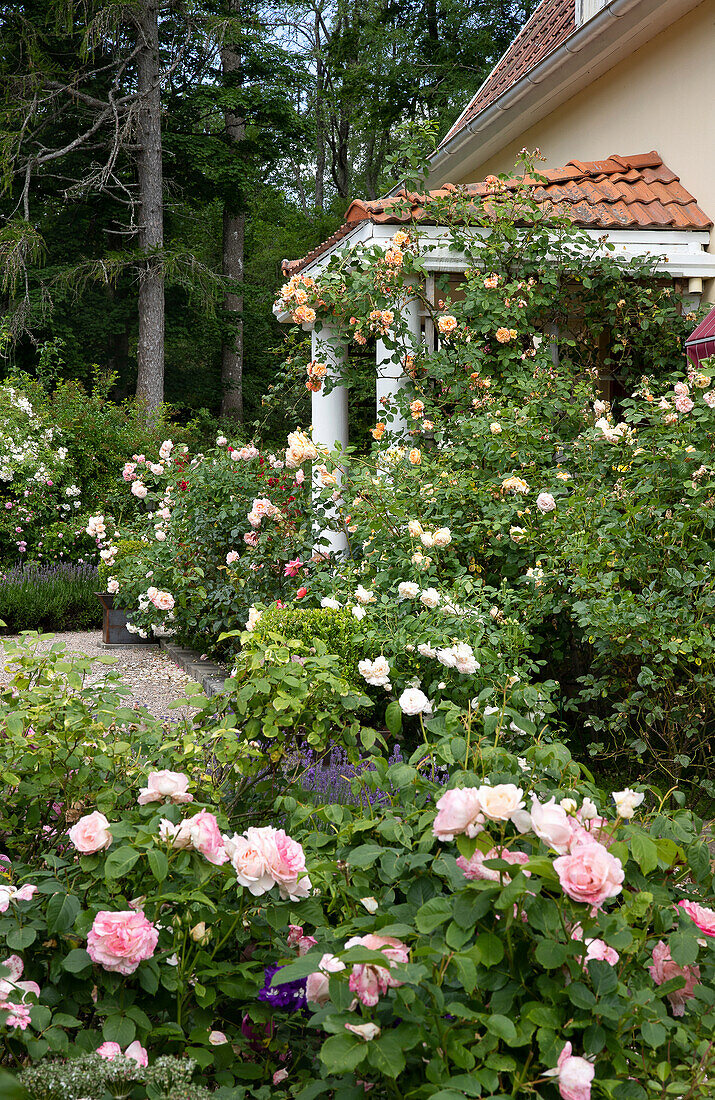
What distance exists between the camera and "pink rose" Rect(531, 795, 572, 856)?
53.9 inches

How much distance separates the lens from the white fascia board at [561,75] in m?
6.07

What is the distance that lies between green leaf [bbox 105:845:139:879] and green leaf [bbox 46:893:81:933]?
0.10 metres

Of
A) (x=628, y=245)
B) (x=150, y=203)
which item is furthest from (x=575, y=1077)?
(x=150, y=203)

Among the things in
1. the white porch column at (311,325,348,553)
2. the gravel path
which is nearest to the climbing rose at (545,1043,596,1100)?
the gravel path

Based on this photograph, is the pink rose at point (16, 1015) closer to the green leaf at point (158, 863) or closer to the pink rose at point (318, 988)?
the green leaf at point (158, 863)

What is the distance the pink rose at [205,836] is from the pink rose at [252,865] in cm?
5

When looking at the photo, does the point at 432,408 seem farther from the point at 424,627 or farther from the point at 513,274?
the point at 424,627

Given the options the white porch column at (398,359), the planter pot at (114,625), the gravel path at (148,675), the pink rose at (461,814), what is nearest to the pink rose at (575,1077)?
the pink rose at (461,814)

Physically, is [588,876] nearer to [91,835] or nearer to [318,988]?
[318,988]

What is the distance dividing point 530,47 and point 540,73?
9.76 feet

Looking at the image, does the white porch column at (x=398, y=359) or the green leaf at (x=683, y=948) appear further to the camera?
the white porch column at (x=398, y=359)

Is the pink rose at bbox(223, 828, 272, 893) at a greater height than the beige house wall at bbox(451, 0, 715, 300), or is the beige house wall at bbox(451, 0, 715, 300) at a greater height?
the beige house wall at bbox(451, 0, 715, 300)

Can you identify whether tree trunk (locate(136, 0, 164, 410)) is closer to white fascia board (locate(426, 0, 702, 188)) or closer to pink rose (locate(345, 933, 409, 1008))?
white fascia board (locate(426, 0, 702, 188))

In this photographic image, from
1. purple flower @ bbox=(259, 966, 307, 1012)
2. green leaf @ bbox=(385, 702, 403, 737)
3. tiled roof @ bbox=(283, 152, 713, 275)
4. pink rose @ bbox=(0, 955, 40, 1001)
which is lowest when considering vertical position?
purple flower @ bbox=(259, 966, 307, 1012)
